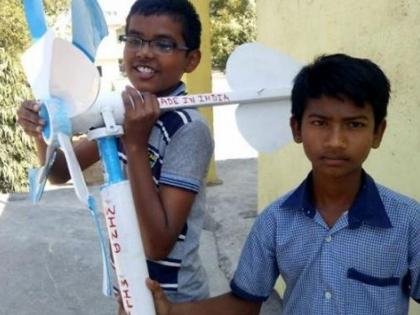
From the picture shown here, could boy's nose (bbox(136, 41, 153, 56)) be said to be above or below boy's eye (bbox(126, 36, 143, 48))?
below

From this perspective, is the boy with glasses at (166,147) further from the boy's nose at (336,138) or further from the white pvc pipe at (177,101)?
the boy's nose at (336,138)

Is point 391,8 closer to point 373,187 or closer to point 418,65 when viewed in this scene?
point 418,65

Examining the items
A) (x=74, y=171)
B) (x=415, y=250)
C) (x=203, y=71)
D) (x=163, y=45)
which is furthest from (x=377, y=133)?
(x=203, y=71)

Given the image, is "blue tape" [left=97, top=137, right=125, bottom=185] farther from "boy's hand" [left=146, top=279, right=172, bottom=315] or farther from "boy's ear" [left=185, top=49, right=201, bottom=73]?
"boy's ear" [left=185, top=49, right=201, bottom=73]

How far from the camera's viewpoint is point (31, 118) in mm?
1246

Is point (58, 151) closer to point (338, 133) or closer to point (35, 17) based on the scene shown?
point (35, 17)

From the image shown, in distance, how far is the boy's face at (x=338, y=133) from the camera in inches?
49.3

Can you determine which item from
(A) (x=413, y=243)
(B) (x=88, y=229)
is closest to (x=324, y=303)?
(A) (x=413, y=243)

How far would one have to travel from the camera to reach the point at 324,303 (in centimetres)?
133

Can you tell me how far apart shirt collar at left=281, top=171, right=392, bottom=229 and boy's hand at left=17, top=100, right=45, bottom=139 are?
1.82 ft

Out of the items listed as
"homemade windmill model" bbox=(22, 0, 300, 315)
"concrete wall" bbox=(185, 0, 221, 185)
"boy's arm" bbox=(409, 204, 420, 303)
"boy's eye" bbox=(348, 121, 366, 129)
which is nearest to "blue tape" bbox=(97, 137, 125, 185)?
"homemade windmill model" bbox=(22, 0, 300, 315)

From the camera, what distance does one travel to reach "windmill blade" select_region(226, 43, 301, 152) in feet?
4.84

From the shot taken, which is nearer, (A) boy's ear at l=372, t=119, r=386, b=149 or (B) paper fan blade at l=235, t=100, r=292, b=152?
(A) boy's ear at l=372, t=119, r=386, b=149

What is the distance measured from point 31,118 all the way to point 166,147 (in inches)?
12.6
